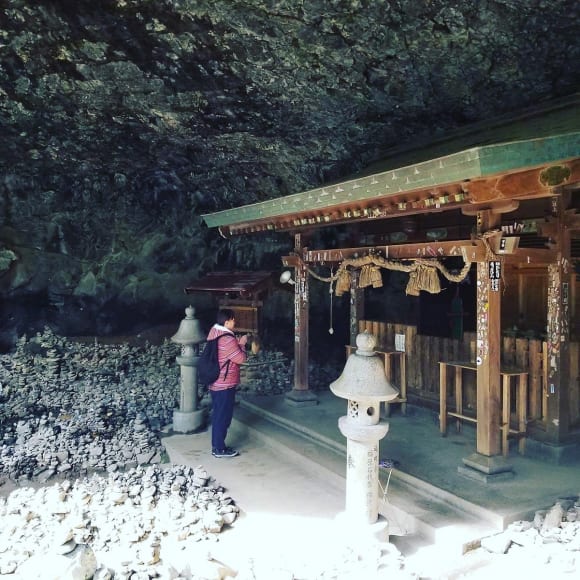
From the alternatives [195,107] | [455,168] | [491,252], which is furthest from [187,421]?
[455,168]

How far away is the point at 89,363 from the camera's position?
1323 cm

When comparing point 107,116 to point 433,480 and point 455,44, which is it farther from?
point 433,480

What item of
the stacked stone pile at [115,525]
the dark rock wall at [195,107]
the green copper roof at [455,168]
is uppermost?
the dark rock wall at [195,107]

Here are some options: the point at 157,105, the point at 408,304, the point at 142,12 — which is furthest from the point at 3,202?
the point at 408,304

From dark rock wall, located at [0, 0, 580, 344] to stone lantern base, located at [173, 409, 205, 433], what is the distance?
20.1 feet

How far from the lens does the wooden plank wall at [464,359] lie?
21.8ft

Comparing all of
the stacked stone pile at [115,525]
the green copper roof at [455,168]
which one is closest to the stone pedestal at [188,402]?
the stacked stone pile at [115,525]

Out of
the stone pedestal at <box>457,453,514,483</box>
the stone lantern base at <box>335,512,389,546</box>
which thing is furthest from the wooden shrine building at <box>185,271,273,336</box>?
the stone lantern base at <box>335,512,389,546</box>

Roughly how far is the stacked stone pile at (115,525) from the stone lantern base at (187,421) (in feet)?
5.44

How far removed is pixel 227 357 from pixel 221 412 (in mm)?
902

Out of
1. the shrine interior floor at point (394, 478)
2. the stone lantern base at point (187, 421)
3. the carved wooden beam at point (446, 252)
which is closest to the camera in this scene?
the shrine interior floor at point (394, 478)

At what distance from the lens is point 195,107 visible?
960 cm

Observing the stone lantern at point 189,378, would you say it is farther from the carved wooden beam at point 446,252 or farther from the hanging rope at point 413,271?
the carved wooden beam at point 446,252

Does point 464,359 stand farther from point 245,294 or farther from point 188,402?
point 245,294
